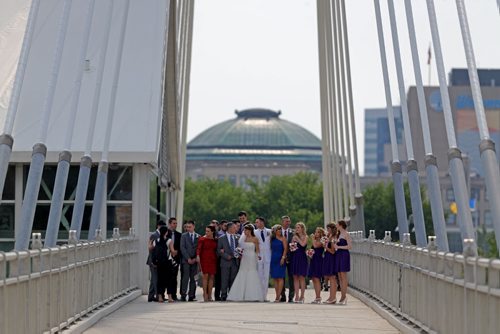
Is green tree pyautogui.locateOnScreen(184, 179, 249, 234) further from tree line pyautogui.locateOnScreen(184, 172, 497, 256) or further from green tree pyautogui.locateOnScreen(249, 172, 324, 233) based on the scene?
green tree pyautogui.locateOnScreen(249, 172, 324, 233)

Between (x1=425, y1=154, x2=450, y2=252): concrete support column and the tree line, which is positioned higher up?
the tree line

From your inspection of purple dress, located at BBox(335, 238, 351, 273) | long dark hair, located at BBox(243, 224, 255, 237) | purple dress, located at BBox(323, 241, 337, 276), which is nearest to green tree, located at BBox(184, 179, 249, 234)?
long dark hair, located at BBox(243, 224, 255, 237)

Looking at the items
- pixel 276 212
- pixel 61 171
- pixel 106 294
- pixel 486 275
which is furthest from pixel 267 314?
pixel 276 212

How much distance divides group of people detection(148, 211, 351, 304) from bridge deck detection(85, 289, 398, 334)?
958mm

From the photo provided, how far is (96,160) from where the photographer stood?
3841cm

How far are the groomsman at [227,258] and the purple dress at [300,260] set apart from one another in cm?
145

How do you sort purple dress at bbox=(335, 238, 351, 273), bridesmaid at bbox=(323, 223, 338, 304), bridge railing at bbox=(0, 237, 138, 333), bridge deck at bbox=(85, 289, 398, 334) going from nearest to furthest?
bridge railing at bbox=(0, 237, 138, 333) → bridge deck at bbox=(85, 289, 398, 334) → purple dress at bbox=(335, 238, 351, 273) → bridesmaid at bbox=(323, 223, 338, 304)

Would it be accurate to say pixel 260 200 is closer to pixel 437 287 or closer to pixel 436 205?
pixel 436 205

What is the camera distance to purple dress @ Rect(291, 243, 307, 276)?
33750 millimetres

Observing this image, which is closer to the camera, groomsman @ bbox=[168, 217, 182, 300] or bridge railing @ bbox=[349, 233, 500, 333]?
bridge railing @ bbox=[349, 233, 500, 333]

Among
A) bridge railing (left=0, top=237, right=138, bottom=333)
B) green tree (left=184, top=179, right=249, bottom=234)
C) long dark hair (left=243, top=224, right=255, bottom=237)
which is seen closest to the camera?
bridge railing (left=0, top=237, right=138, bottom=333)

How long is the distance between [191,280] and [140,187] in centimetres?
489

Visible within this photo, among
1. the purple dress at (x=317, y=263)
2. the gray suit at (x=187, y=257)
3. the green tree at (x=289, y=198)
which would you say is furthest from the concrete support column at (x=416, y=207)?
the green tree at (x=289, y=198)

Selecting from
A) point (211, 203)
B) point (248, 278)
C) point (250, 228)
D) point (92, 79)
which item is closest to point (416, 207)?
point (250, 228)
